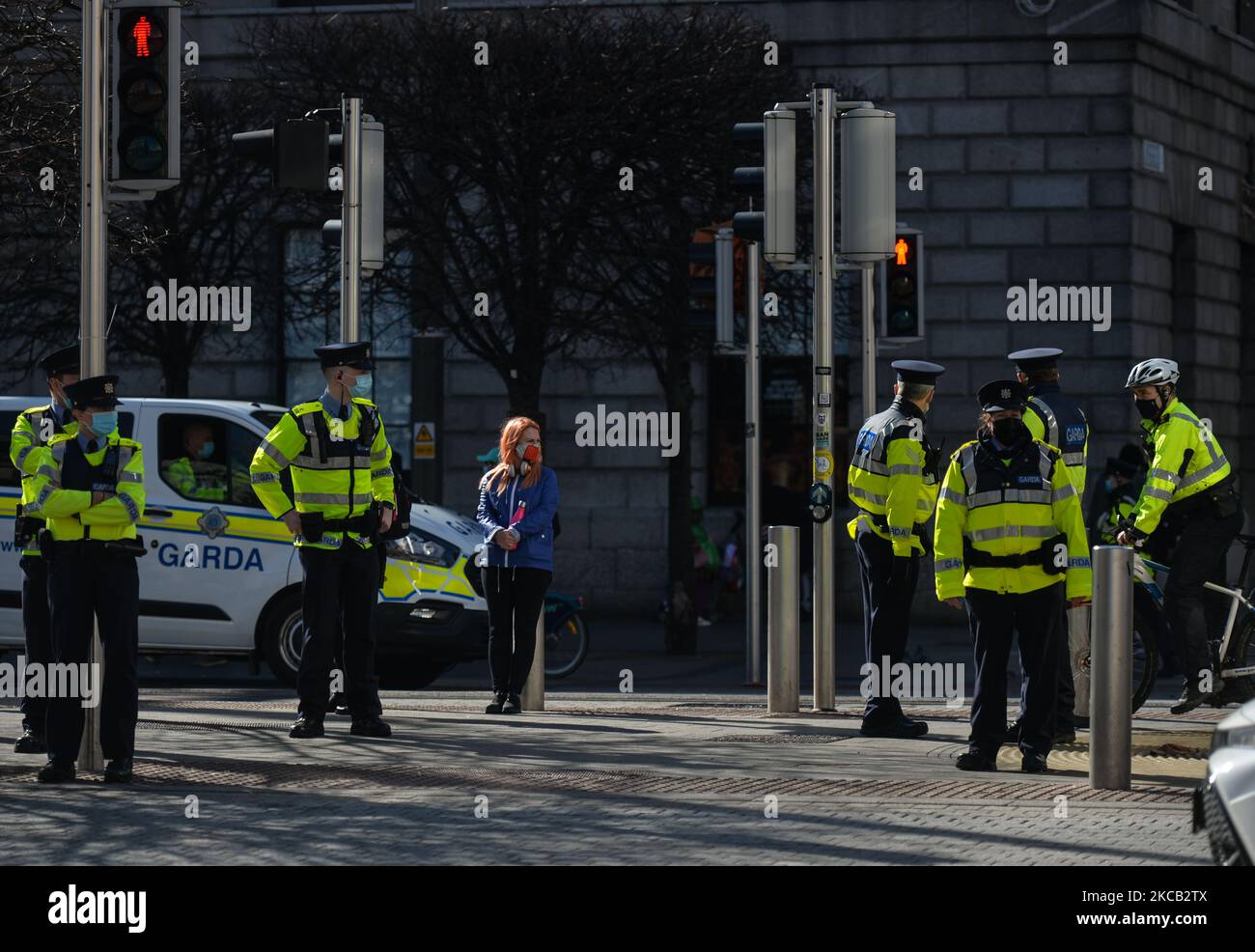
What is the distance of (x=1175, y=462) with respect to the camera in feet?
→ 38.3

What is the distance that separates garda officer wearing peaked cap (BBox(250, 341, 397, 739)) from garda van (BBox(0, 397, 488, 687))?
3.85m

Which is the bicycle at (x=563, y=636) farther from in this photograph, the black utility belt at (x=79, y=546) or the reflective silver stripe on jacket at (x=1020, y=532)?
the black utility belt at (x=79, y=546)

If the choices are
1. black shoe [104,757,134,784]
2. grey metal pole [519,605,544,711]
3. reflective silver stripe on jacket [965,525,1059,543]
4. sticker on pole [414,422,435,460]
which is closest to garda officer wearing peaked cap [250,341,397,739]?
black shoe [104,757,134,784]

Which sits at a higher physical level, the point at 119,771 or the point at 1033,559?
the point at 1033,559

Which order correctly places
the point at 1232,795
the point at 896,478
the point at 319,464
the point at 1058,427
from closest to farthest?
1. the point at 1232,795
2. the point at 1058,427
3. the point at 319,464
4. the point at 896,478

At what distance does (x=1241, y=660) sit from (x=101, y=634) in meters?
6.32

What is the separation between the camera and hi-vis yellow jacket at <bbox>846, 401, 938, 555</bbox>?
1105 centimetres

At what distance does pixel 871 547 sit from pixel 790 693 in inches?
70.9

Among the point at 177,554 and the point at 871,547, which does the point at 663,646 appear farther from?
the point at 871,547

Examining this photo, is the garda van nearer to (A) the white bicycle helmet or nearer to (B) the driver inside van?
(B) the driver inside van

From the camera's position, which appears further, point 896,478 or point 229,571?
point 229,571

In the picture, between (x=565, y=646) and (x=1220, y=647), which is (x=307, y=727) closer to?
(x=1220, y=647)

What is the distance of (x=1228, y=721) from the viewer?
19.5 feet

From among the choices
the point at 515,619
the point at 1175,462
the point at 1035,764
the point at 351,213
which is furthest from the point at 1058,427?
the point at 351,213
